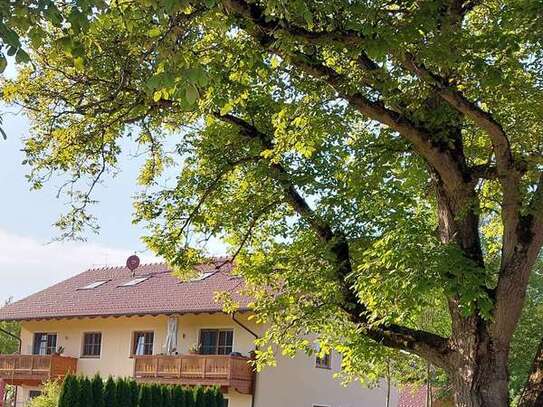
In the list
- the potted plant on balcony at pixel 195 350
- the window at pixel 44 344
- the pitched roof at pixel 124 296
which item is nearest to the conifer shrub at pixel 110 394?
the pitched roof at pixel 124 296

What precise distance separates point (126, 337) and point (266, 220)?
1700 cm

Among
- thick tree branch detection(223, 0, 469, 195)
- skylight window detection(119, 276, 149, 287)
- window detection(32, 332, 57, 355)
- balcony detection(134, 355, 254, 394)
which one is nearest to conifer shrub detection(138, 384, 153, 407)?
balcony detection(134, 355, 254, 394)

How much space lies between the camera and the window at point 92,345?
31766 mm

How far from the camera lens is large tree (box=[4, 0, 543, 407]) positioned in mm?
9227

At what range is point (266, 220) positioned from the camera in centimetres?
1559

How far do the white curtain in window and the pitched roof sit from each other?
421 mm

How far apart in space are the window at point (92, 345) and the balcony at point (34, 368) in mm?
603

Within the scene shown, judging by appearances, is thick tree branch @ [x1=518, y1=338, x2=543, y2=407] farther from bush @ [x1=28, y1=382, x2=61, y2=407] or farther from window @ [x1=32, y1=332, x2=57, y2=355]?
window @ [x1=32, y1=332, x2=57, y2=355]

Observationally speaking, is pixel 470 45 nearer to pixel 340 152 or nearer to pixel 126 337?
pixel 340 152

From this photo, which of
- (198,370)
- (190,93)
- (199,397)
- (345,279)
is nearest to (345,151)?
(345,279)

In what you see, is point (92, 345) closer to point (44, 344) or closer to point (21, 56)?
point (44, 344)

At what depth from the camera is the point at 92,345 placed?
32.1 meters

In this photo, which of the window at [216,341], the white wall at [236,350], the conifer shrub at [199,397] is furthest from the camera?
the window at [216,341]

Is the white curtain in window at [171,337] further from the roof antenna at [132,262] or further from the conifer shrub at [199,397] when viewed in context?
the roof antenna at [132,262]
